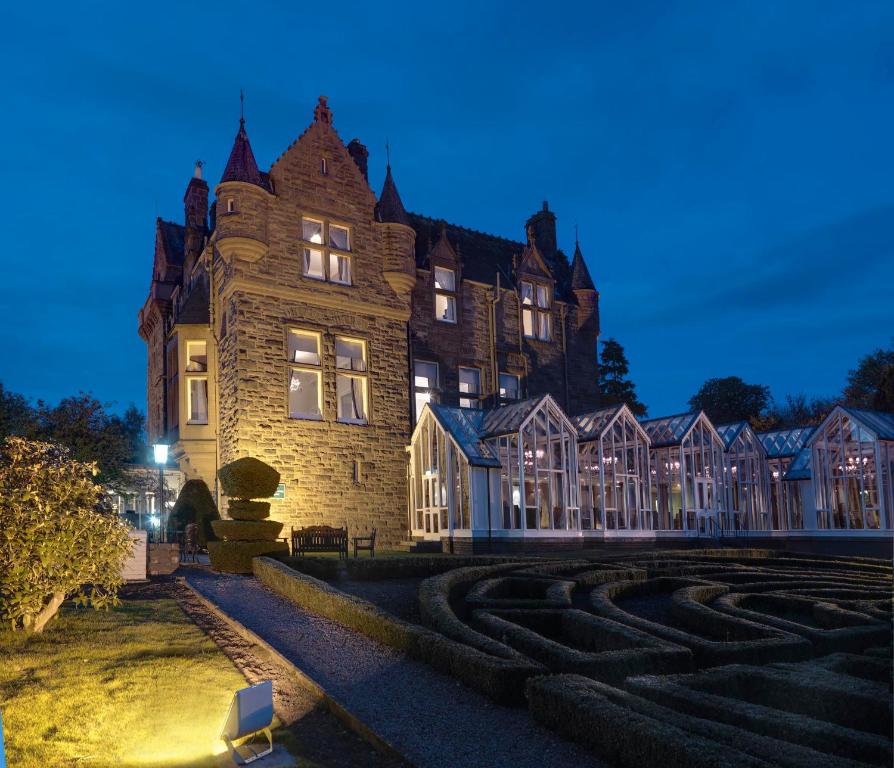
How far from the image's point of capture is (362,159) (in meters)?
32.1

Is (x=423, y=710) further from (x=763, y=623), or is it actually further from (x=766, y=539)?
(x=766, y=539)

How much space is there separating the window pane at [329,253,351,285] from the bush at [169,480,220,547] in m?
8.07

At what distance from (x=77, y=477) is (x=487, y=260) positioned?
23609 mm

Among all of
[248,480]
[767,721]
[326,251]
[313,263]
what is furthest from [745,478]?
[767,721]

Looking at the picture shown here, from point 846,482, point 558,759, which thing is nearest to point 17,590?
point 558,759

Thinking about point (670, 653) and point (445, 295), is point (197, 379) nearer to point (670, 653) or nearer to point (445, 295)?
point (445, 295)

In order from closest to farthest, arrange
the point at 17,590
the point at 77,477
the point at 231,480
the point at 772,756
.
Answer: the point at 772,756 → the point at 17,590 → the point at 77,477 → the point at 231,480

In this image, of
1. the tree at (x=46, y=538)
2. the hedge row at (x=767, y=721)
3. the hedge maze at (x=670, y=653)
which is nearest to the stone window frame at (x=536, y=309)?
the hedge maze at (x=670, y=653)

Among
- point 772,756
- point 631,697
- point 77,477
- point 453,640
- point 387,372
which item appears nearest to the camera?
point 772,756

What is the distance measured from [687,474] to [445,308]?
1121 centimetres

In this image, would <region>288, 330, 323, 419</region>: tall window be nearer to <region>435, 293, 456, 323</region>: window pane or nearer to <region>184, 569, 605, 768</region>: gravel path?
<region>435, 293, 456, 323</region>: window pane

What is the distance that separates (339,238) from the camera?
94.6ft

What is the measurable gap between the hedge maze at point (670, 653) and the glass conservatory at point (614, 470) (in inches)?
395

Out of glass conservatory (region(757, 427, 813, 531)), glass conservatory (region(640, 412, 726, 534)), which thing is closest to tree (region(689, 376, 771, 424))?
glass conservatory (region(757, 427, 813, 531))
